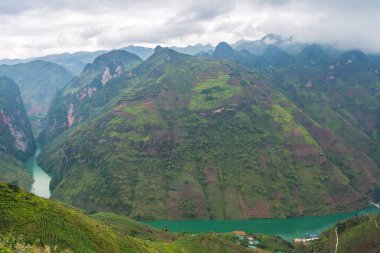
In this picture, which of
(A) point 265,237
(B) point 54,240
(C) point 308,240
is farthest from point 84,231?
(C) point 308,240

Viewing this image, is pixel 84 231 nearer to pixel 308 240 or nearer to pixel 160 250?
pixel 160 250

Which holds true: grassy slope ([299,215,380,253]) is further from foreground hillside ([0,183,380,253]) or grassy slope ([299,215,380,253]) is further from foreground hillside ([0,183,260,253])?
foreground hillside ([0,183,260,253])

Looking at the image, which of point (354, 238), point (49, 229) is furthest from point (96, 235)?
point (354, 238)

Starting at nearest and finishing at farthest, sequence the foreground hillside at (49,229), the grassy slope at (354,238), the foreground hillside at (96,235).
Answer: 1. the foreground hillside at (49,229)
2. the foreground hillside at (96,235)
3. the grassy slope at (354,238)

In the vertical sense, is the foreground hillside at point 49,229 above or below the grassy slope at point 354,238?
above

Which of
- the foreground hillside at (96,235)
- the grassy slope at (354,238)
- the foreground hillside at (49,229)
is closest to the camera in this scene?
the foreground hillside at (49,229)

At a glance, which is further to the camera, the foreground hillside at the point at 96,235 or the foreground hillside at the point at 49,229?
the foreground hillside at the point at 96,235

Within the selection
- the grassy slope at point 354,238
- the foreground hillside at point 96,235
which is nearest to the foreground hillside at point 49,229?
the foreground hillside at point 96,235

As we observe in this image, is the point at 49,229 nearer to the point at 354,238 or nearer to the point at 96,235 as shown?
the point at 96,235

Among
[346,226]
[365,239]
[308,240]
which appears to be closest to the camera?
[365,239]

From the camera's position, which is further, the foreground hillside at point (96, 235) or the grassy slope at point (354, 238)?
the grassy slope at point (354, 238)

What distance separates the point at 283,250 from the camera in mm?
177750

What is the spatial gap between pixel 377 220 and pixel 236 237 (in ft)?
185

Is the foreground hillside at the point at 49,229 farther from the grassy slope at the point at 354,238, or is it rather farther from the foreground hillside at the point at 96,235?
the grassy slope at the point at 354,238
